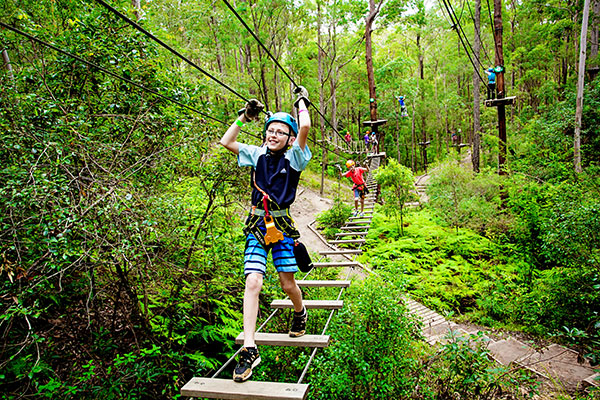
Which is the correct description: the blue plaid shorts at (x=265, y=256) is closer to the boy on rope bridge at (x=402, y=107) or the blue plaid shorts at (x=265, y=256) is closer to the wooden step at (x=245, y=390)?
the wooden step at (x=245, y=390)

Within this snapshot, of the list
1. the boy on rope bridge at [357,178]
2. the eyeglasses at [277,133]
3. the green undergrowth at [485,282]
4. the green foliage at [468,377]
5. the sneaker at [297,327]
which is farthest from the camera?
the boy on rope bridge at [357,178]

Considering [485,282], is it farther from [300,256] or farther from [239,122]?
[239,122]

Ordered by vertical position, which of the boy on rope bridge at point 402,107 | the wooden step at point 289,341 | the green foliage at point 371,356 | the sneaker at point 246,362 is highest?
the boy on rope bridge at point 402,107

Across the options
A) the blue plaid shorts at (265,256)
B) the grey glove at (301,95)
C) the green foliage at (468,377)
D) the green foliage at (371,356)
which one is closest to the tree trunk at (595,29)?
the green foliage at (468,377)

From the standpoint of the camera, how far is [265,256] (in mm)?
2557

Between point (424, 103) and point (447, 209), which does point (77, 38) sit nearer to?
point (447, 209)

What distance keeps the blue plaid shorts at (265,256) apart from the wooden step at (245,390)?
2.58 feet

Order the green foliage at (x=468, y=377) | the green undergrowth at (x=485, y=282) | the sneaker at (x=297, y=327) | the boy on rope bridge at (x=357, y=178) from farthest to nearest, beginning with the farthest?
the boy on rope bridge at (x=357, y=178) < the green undergrowth at (x=485, y=282) < the green foliage at (x=468, y=377) < the sneaker at (x=297, y=327)

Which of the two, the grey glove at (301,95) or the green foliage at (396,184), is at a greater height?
the grey glove at (301,95)

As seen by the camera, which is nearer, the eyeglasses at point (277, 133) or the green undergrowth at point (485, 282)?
the eyeglasses at point (277, 133)

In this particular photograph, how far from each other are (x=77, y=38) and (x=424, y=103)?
31.7m

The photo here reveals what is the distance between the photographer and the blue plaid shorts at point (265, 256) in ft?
8.15

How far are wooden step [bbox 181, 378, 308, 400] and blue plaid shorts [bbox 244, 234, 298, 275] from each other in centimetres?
79

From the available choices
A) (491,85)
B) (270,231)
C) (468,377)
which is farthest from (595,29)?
(270,231)
